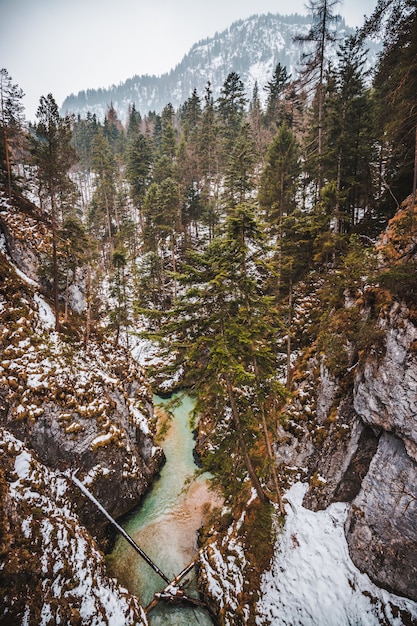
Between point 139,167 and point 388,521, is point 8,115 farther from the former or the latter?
point 388,521

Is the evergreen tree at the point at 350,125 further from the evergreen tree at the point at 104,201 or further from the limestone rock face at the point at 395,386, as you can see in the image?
the evergreen tree at the point at 104,201

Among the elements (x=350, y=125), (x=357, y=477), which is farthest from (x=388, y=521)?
(x=350, y=125)

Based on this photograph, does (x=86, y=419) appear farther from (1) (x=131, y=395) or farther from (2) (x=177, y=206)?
(2) (x=177, y=206)

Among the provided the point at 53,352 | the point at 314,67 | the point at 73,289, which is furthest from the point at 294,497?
the point at 314,67

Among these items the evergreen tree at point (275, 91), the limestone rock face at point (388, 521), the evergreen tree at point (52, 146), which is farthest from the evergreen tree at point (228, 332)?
the evergreen tree at point (275, 91)

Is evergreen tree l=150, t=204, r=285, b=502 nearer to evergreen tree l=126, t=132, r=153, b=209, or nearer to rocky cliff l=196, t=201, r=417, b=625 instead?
rocky cliff l=196, t=201, r=417, b=625

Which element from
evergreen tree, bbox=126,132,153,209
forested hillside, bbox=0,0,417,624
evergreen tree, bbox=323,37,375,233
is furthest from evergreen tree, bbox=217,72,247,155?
forested hillside, bbox=0,0,417,624
